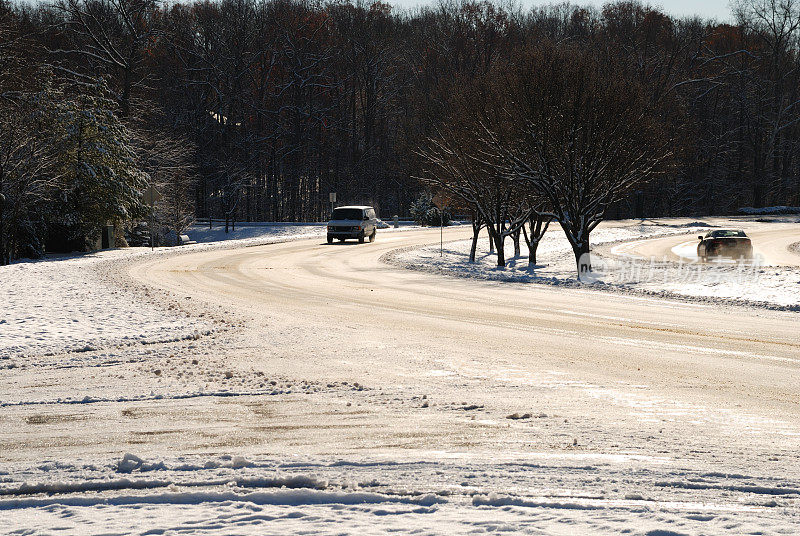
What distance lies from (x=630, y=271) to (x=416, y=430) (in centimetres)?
2232

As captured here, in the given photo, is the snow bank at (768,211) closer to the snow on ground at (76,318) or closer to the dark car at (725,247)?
the dark car at (725,247)

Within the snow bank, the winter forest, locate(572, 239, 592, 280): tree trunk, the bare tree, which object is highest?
the winter forest

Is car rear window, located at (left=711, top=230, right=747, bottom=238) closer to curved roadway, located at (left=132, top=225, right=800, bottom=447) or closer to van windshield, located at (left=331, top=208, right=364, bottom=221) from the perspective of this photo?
curved roadway, located at (left=132, top=225, right=800, bottom=447)

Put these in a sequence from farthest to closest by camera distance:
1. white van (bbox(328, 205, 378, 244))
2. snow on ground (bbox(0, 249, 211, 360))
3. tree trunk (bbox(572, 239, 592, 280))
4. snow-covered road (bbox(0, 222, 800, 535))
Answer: white van (bbox(328, 205, 378, 244)) → tree trunk (bbox(572, 239, 592, 280)) → snow on ground (bbox(0, 249, 211, 360)) → snow-covered road (bbox(0, 222, 800, 535))

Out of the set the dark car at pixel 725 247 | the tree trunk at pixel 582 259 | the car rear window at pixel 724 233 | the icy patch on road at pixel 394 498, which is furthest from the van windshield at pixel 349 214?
the icy patch on road at pixel 394 498

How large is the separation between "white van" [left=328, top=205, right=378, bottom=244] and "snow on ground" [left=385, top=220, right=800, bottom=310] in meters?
4.77

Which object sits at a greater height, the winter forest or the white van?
the winter forest

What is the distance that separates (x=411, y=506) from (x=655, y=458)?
2214 millimetres

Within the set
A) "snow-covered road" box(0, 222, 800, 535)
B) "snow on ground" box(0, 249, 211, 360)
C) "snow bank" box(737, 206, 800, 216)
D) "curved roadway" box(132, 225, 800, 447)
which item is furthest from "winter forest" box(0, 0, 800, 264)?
"snow-covered road" box(0, 222, 800, 535)

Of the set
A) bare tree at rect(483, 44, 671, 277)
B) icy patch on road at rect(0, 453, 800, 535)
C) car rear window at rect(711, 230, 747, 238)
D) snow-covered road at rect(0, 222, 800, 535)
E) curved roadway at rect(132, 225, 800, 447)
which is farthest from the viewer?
car rear window at rect(711, 230, 747, 238)

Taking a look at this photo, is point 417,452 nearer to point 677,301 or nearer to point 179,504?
point 179,504

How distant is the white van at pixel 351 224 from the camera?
42.8 metres

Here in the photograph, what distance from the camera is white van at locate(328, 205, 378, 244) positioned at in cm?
4275

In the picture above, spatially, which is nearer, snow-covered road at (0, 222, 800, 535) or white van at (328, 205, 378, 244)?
snow-covered road at (0, 222, 800, 535)
